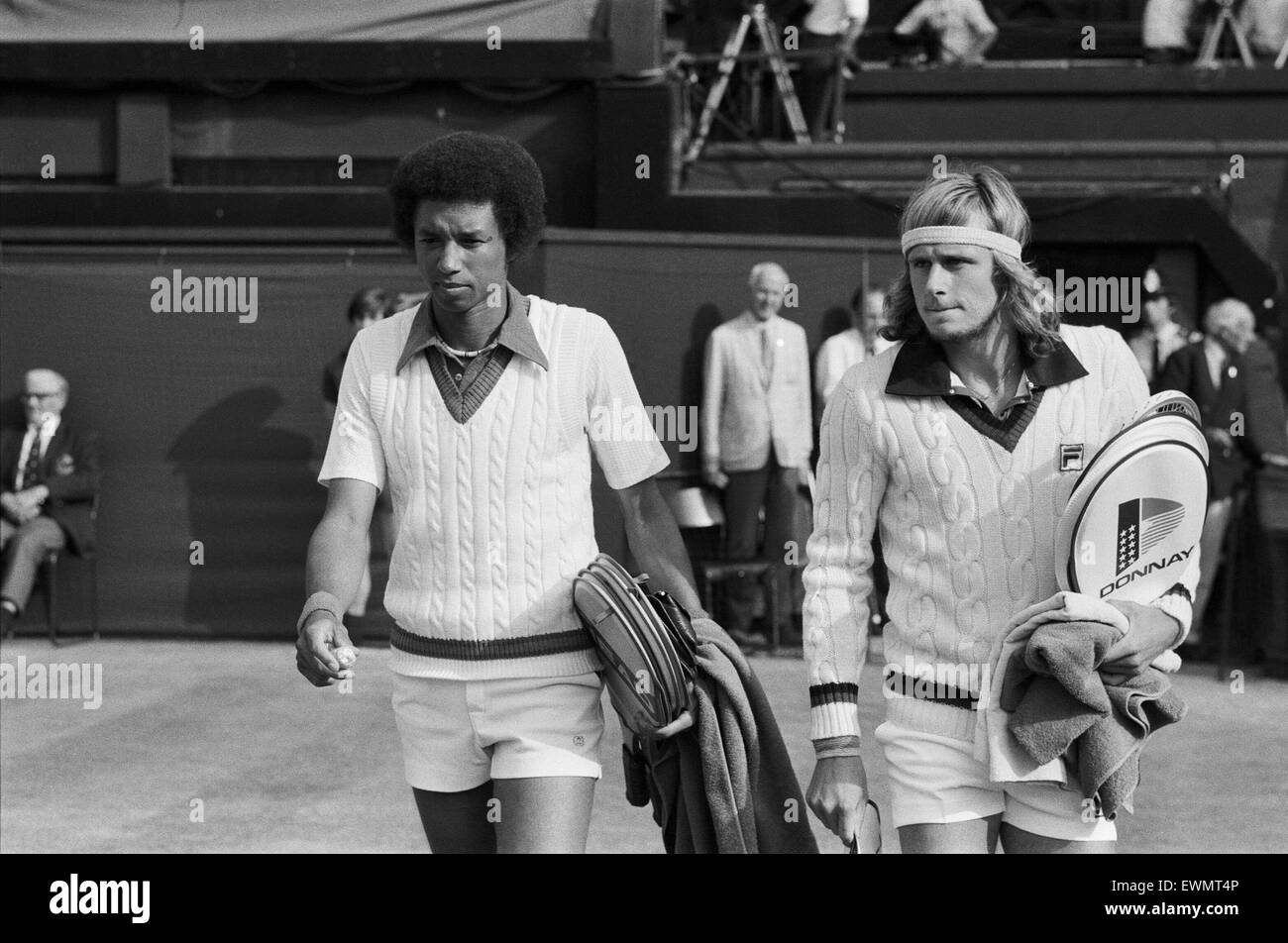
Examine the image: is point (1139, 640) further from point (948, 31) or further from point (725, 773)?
point (948, 31)

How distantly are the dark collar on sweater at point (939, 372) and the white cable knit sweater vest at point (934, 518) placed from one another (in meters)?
0.02

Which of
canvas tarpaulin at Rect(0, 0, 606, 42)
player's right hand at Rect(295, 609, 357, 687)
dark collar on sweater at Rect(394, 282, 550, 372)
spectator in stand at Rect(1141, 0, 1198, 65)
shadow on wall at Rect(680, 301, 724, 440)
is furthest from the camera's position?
spectator in stand at Rect(1141, 0, 1198, 65)

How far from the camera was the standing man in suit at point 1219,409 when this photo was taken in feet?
31.5

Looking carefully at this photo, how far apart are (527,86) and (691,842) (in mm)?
9078

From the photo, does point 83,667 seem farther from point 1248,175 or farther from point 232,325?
point 1248,175

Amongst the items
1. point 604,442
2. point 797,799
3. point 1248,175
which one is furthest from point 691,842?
point 1248,175

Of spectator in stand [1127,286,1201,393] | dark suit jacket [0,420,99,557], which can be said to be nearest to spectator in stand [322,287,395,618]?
dark suit jacket [0,420,99,557]

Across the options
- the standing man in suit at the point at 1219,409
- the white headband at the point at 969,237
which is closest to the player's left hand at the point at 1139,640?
the white headband at the point at 969,237

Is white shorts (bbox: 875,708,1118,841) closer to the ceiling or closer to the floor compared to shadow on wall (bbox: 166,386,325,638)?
closer to the ceiling

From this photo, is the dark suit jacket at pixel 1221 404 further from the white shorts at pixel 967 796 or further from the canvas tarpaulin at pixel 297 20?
the white shorts at pixel 967 796

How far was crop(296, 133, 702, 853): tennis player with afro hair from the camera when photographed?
355 centimetres

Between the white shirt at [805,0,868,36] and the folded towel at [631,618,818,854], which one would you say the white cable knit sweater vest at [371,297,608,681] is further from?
the white shirt at [805,0,868,36]

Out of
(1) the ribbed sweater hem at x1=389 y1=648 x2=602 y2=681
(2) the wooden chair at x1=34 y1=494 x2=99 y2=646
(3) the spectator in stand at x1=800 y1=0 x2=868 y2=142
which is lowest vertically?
(2) the wooden chair at x1=34 y1=494 x2=99 y2=646

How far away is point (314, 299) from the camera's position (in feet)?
34.7
